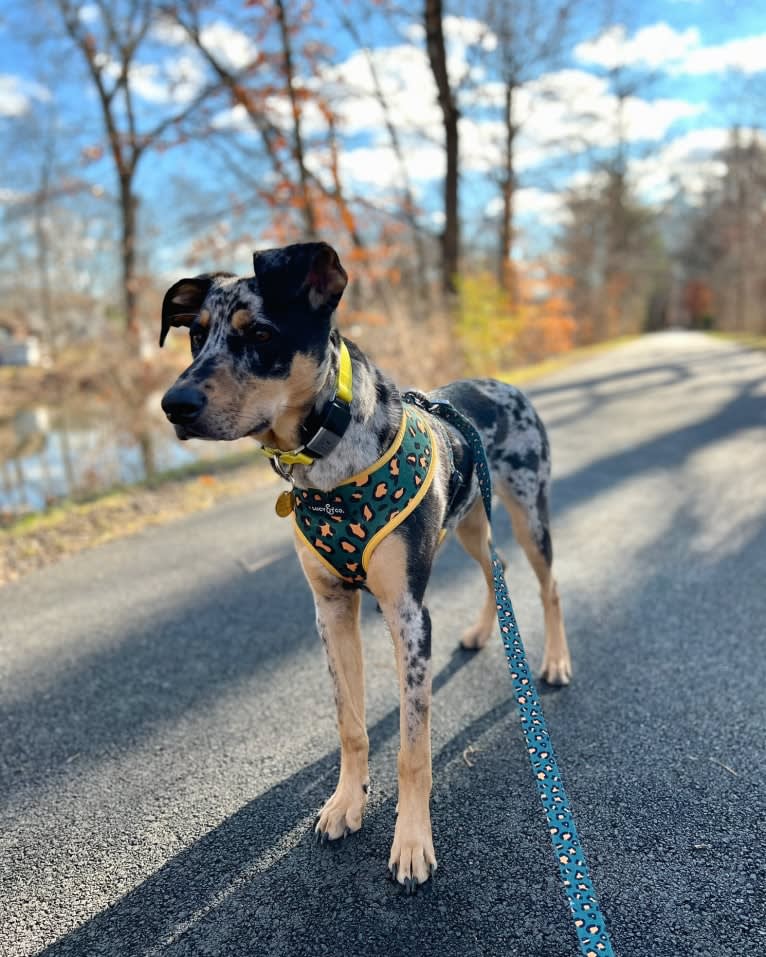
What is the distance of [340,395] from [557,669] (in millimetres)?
2035

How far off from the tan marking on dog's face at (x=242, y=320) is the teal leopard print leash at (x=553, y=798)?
0.99 meters

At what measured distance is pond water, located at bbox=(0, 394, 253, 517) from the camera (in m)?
9.52

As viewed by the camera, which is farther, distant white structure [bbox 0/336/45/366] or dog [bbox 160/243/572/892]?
distant white structure [bbox 0/336/45/366]

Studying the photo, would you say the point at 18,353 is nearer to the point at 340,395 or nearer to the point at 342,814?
the point at 340,395

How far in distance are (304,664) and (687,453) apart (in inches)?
255

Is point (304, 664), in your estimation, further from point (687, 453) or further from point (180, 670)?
point (687, 453)

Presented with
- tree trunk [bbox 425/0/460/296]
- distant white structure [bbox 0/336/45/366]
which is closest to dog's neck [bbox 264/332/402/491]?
tree trunk [bbox 425/0/460/296]

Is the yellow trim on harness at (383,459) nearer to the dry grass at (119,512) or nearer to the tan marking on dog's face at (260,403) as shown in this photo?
the tan marking on dog's face at (260,403)

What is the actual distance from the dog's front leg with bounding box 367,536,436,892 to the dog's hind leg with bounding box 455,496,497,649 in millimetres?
998

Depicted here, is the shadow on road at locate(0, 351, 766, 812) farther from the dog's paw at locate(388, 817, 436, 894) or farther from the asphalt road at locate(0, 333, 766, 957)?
the dog's paw at locate(388, 817, 436, 894)

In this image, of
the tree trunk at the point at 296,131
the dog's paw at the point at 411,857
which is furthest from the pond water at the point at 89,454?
the dog's paw at the point at 411,857

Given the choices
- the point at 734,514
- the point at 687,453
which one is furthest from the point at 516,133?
the point at 734,514

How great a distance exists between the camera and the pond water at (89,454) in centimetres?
952

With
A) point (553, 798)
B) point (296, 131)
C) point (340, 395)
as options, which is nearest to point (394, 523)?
point (340, 395)
